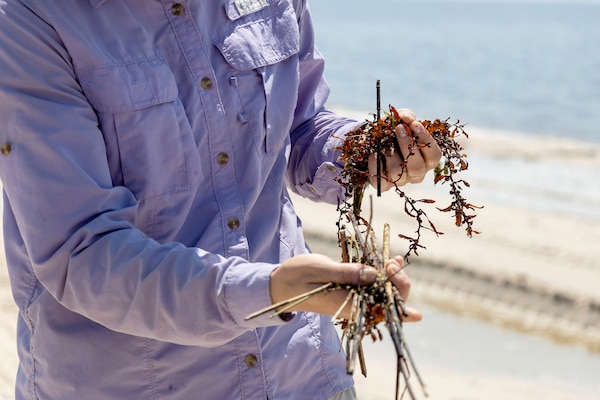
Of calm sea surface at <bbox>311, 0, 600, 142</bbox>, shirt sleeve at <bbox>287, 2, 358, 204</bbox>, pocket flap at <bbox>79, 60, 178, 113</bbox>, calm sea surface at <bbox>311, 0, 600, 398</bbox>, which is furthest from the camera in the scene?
calm sea surface at <bbox>311, 0, 600, 142</bbox>

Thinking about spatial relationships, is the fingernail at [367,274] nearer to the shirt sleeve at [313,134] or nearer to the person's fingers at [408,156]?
the person's fingers at [408,156]

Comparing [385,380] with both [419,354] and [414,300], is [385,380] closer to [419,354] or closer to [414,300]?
[419,354]

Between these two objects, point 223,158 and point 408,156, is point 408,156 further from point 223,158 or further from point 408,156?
point 223,158

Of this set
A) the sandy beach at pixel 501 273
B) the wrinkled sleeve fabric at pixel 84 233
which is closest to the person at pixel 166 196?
the wrinkled sleeve fabric at pixel 84 233

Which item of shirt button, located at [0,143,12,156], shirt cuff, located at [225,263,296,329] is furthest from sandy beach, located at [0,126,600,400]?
shirt cuff, located at [225,263,296,329]

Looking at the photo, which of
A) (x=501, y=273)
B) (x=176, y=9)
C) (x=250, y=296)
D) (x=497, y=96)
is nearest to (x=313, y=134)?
(x=176, y=9)

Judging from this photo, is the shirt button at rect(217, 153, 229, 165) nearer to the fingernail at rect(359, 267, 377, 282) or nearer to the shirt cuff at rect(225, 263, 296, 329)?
the shirt cuff at rect(225, 263, 296, 329)

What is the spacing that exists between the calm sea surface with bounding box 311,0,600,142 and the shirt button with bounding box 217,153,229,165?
653 inches

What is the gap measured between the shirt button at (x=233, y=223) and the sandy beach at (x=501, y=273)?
2.83 m

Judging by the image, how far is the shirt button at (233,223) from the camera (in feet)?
5.88

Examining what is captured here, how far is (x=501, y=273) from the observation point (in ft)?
28.8

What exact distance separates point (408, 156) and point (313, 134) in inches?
14.1

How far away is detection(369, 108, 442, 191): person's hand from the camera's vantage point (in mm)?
1835

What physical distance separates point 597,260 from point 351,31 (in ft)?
143
